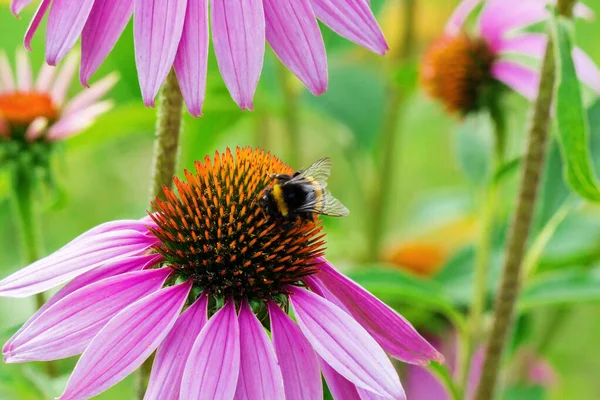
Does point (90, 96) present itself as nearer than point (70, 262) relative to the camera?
No

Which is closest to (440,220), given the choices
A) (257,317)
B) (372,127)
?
(372,127)

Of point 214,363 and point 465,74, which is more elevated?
point 465,74

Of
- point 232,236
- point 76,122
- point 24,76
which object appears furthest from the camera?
point 24,76

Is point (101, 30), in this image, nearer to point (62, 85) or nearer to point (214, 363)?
point (214, 363)

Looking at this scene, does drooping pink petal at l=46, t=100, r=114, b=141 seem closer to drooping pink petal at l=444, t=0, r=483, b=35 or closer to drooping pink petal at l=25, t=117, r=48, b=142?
drooping pink petal at l=25, t=117, r=48, b=142

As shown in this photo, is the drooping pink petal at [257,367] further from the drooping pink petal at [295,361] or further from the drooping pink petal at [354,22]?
the drooping pink petal at [354,22]

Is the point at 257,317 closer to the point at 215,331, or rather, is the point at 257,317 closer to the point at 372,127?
the point at 215,331

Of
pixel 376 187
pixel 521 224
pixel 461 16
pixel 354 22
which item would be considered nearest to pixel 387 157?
pixel 376 187
